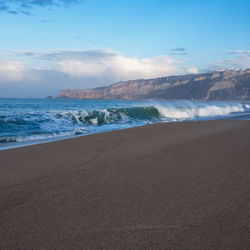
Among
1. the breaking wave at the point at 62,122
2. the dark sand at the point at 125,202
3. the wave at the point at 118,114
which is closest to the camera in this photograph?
the dark sand at the point at 125,202

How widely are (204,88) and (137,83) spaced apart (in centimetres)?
3300

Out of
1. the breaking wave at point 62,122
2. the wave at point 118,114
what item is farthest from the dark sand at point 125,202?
the wave at point 118,114

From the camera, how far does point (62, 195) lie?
2.52 meters

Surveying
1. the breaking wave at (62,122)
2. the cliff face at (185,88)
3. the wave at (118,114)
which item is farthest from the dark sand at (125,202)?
the cliff face at (185,88)

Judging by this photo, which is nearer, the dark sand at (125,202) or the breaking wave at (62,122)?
the dark sand at (125,202)

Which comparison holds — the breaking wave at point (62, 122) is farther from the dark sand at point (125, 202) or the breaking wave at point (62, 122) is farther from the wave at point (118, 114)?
the dark sand at point (125, 202)

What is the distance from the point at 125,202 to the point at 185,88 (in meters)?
111

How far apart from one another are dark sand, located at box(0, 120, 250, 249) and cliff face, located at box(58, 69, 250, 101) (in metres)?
98.0

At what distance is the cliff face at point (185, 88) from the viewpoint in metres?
101

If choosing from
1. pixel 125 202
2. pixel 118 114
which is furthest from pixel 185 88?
pixel 125 202

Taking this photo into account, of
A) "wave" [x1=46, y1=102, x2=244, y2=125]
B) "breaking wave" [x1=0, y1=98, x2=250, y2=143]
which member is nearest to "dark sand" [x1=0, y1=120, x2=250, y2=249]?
"breaking wave" [x1=0, y1=98, x2=250, y2=143]

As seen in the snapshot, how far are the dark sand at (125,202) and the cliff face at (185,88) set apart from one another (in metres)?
98.0

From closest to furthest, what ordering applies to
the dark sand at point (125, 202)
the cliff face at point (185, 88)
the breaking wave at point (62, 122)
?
the dark sand at point (125, 202) → the breaking wave at point (62, 122) → the cliff face at point (185, 88)

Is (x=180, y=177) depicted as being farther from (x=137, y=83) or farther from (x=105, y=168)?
(x=137, y=83)
